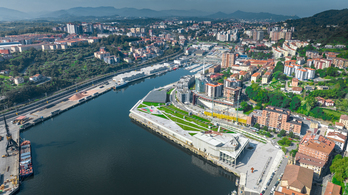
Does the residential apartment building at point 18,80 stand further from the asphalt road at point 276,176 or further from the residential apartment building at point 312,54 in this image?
the residential apartment building at point 312,54

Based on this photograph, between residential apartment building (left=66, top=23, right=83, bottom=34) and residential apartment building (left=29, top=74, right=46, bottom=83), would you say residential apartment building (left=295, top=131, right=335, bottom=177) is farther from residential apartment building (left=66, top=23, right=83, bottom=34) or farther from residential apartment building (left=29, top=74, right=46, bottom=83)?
residential apartment building (left=66, top=23, right=83, bottom=34)

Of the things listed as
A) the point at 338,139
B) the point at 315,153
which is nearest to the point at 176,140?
the point at 315,153

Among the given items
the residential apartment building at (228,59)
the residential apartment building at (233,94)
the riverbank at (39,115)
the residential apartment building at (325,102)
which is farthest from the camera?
the residential apartment building at (228,59)

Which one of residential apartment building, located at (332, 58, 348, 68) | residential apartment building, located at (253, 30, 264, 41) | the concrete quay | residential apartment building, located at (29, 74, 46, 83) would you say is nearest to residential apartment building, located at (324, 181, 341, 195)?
the concrete quay

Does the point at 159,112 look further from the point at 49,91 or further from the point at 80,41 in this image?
the point at 80,41

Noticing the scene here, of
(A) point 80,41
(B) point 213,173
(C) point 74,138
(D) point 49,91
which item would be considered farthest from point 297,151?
(A) point 80,41

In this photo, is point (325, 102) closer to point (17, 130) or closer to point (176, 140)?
point (176, 140)

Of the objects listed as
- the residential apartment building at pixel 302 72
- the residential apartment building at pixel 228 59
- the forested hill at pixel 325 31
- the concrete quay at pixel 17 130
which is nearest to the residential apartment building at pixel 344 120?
the residential apartment building at pixel 302 72
